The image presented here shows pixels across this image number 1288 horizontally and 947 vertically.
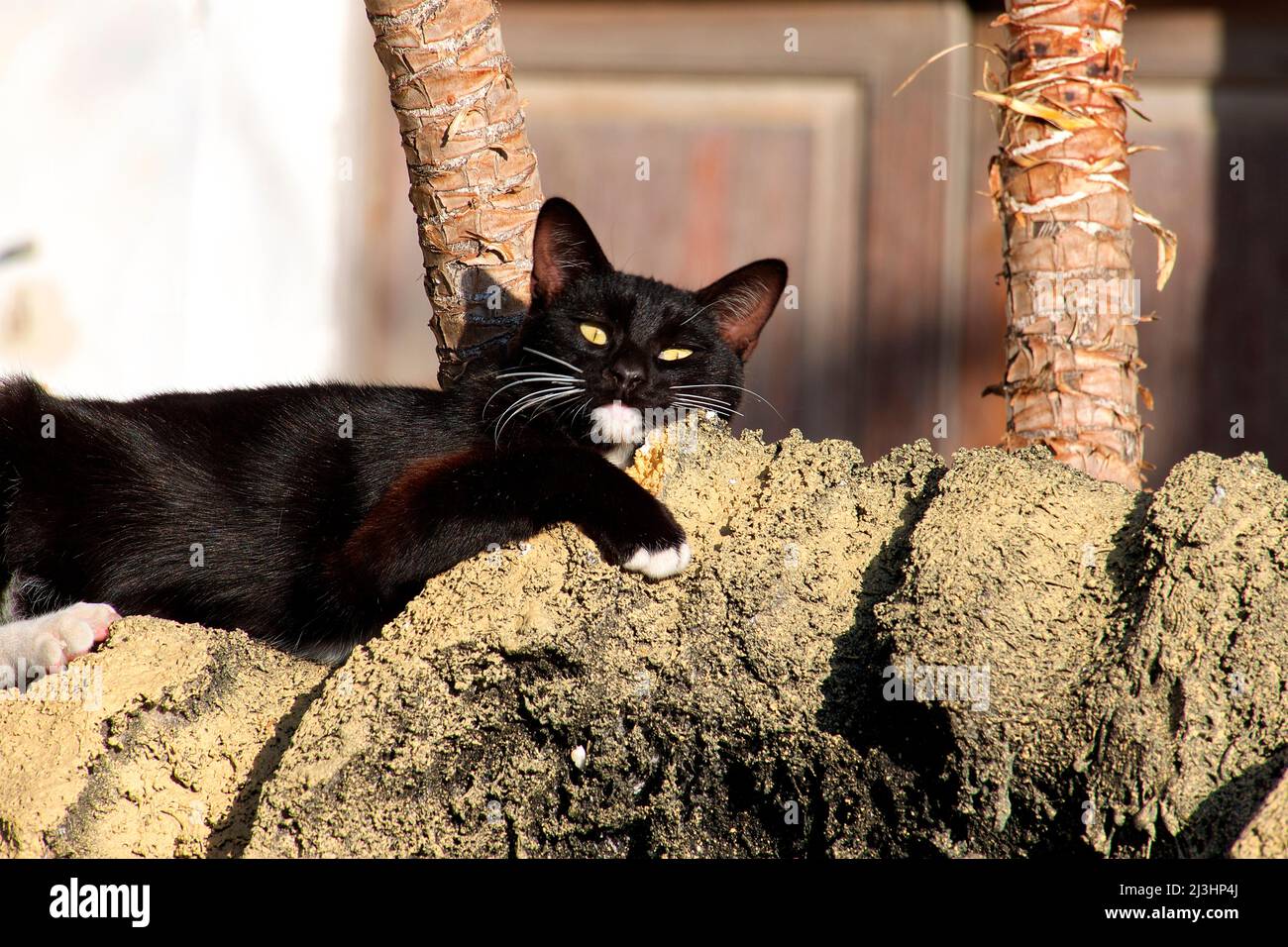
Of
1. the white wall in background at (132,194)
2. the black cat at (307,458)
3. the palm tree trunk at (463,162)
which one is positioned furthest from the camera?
the white wall in background at (132,194)

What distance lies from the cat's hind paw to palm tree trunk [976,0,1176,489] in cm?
110

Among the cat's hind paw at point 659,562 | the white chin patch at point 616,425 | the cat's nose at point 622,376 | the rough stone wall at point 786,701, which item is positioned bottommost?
the rough stone wall at point 786,701

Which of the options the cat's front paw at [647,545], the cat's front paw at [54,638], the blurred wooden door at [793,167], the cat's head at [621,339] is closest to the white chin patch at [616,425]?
the cat's head at [621,339]

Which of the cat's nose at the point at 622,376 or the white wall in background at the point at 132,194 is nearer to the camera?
the cat's nose at the point at 622,376

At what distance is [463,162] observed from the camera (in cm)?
313

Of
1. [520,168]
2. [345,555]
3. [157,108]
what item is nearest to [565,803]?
[345,555]

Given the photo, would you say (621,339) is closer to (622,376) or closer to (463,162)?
(622,376)

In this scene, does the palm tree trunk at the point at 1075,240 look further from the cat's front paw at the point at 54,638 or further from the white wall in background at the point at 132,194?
the white wall in background at the point at 132,194

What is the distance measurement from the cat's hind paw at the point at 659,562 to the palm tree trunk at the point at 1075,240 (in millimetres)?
1102

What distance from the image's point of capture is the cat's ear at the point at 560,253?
2.95 metres

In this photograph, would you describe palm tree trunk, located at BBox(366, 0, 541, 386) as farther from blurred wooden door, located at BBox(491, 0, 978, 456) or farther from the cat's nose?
blurred wooden door, located at BBox(491, 0, 978, 456)

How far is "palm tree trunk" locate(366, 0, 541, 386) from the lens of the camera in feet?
9.87

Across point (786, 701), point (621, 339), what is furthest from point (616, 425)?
point (786, 701)

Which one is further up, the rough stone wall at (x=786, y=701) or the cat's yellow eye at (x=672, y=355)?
the cat's yellow eye at (x=672, y=355)
